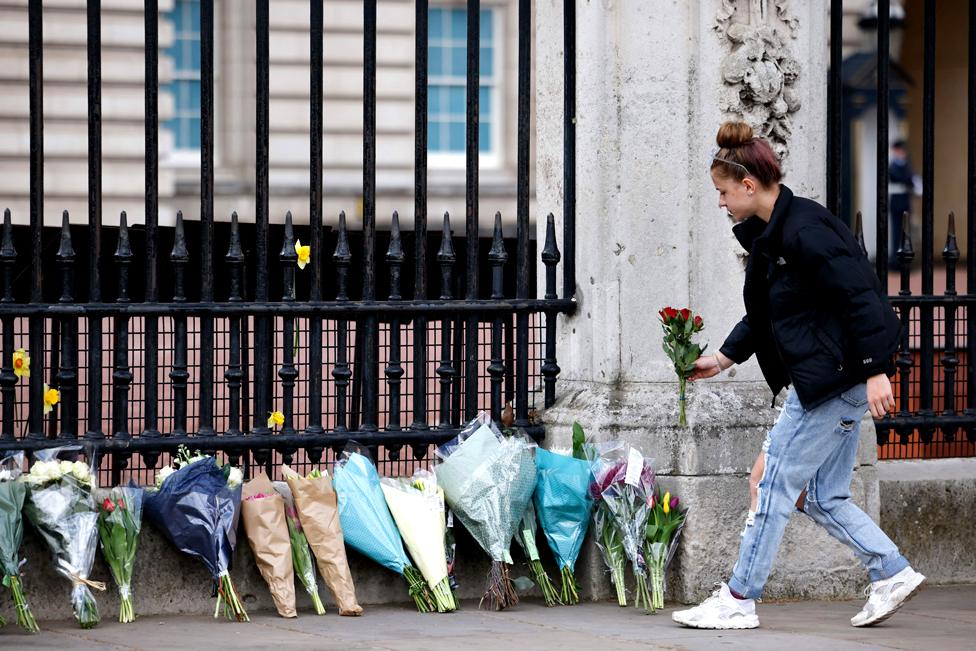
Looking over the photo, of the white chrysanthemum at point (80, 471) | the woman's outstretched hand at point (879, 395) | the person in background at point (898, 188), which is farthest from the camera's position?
the person in background at point (898, 188)

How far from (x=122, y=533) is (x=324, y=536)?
2.39 ft

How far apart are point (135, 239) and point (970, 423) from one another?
374 cm

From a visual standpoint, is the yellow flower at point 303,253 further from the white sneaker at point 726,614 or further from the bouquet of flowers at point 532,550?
the white sneaker at point 726,614

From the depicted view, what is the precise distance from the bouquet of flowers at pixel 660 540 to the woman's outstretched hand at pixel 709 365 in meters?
0.49

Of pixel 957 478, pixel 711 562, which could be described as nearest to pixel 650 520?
pixel 711 562

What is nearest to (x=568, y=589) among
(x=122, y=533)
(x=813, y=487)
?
(x=813, y=487)

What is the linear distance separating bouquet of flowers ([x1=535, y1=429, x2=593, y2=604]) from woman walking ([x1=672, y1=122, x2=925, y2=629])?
64cm

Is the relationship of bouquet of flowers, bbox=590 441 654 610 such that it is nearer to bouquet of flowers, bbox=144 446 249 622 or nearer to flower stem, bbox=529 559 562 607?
flower stem, bbox=529 559 562 607

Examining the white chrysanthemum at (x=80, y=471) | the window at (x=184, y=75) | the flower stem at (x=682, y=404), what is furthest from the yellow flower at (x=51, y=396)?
the window at (x=184, y=75)

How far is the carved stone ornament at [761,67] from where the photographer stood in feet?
20.5

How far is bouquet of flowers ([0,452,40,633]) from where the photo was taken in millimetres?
5352

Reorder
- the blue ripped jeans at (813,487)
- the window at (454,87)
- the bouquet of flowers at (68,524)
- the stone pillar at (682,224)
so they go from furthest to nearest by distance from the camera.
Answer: the window at (454,87), the stone pillar at (682,224), the bouquet of flowers at (68,524), the blue ripped jeans at (813,487)

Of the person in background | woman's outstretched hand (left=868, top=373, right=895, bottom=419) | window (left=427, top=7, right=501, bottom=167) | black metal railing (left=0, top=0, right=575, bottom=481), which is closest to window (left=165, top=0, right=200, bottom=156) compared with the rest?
window (left=427, top=7, right=501, bottom=167)

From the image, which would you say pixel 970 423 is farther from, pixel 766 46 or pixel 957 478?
pixel 766 46
